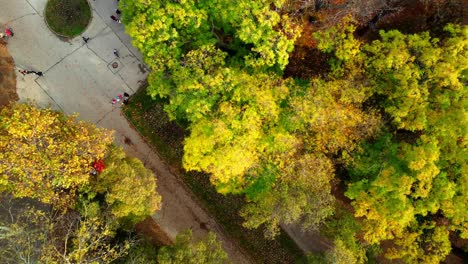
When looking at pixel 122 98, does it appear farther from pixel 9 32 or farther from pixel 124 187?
pixel 9 32

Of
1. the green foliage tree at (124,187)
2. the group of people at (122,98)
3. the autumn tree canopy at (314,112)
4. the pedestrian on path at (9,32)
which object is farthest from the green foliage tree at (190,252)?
the pedestrian on path at (9,32)

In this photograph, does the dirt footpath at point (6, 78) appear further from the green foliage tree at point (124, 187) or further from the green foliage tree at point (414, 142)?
the green foliage tree at point (414, 142)

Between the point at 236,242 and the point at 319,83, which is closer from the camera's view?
the point at 319,83

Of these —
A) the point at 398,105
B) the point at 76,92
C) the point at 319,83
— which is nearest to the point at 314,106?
the point at 319,83

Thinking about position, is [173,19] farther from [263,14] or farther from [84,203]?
[84,203]

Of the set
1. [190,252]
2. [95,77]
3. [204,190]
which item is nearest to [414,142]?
[204,190]
